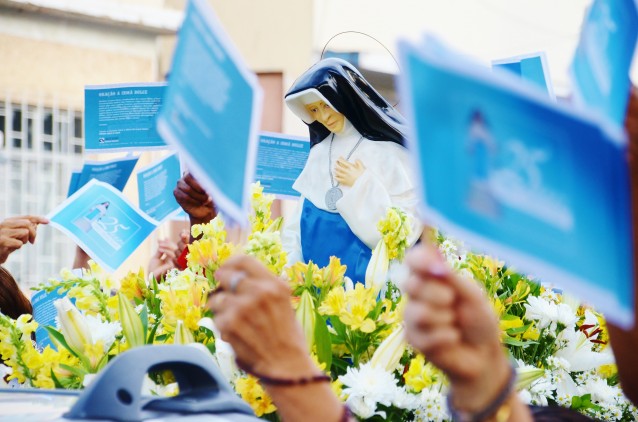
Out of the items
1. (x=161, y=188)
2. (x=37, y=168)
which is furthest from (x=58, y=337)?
(x=37, y=168)

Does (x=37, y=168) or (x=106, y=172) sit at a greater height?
(x=106, y=172)

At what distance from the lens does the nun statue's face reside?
2779 mm

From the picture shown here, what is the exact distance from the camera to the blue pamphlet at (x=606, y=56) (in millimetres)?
962

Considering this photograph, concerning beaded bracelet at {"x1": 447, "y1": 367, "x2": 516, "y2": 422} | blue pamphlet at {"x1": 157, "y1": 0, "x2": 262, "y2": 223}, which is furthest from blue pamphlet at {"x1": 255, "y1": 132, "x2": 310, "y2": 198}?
beaded bracelet at {"x1": 447, "y1": 367, "x2": 516, "y2": 422}

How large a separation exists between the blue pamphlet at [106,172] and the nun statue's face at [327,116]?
75 cm

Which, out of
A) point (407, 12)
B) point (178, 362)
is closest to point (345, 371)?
point (178, 362)

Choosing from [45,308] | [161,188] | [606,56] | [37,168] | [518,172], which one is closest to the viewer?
[518,172]

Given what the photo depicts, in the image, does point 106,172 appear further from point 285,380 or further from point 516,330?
point 285,380

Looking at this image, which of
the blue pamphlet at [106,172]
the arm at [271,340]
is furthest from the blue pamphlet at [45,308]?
the arm at [271,340]

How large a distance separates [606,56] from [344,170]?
5.68ft

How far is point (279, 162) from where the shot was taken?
9.53 feet

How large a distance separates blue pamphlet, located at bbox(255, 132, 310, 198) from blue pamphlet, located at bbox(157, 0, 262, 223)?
1795 millimetres

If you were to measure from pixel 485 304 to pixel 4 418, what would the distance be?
0.58 m

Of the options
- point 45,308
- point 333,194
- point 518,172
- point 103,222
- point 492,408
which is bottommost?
point 45,308
